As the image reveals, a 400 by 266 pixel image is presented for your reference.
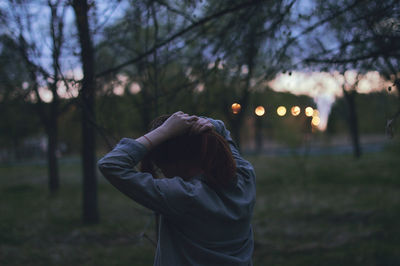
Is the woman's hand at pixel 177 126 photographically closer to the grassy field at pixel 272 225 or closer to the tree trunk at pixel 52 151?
the grassy field at pixel 272 225

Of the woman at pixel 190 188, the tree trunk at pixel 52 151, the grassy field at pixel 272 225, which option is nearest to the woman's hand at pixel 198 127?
the woman at pixel 190 188

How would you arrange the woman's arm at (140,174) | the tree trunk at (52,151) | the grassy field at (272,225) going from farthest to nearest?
the tree trunk at (52,151), the grassy field at (272,225), the woman's arm at (140,174)

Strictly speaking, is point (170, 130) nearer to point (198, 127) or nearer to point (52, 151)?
point (198, 127)

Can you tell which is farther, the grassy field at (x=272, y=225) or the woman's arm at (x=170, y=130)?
the grassy field at (x=272, y=225)

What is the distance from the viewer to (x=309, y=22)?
510 centimetres

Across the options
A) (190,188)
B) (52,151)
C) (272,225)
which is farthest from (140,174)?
(52,151)

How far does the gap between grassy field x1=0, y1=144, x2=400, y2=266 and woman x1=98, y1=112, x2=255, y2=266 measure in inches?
52.4

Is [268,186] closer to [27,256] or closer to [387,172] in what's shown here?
[387,172]

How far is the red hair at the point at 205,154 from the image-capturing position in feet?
4.92

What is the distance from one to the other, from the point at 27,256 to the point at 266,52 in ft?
18.3

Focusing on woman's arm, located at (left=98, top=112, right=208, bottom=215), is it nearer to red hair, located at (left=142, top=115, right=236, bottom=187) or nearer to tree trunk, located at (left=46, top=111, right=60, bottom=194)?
red hair, located at (left=142, top=115, right=236, bottom=187)

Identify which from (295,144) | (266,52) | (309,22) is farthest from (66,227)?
(295,144)

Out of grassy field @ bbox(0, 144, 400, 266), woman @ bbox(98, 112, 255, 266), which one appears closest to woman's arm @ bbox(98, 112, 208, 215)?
woman @ bbox(98, 112, 255, 266)

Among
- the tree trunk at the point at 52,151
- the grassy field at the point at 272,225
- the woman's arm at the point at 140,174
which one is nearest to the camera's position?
the woman's arm at the point at 140,174
